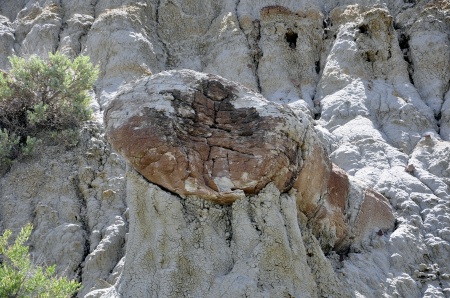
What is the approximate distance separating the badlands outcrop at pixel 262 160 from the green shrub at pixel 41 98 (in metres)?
0.46

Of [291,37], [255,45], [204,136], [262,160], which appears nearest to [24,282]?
[204,136]

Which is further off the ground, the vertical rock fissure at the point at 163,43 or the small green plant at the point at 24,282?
the vertical rock fissure at the point at 163,43

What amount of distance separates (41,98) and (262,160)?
510cm

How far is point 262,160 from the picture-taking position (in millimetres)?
7656

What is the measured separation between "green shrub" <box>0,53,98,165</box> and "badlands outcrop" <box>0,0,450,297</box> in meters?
0.46

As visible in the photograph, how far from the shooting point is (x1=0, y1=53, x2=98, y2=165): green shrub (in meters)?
10.9

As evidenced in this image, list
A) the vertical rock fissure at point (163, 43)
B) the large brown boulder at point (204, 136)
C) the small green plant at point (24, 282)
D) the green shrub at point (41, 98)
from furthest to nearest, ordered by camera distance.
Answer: the vertical rock fissure at point (163, 43) → the green shrub at point (41, 98) → the large brown boulder at point (204, 136) → the small green plant at point (24, 282)

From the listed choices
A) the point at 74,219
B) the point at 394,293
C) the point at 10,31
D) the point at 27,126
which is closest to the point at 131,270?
the point at 74,219

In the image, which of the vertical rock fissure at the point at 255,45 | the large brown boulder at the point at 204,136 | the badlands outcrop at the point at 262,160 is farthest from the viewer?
the vertical rock fissure at the point at 255,45

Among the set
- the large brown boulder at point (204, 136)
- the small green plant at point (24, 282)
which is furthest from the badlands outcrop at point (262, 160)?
the small green plant at point (24, 282)

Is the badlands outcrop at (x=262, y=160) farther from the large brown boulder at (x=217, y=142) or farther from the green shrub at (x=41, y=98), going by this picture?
the green shrub at (x=41, y=98)

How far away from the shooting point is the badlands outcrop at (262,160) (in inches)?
288

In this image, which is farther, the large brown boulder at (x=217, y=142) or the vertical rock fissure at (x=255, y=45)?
the vertical rock fissure at (x=255, y=45)

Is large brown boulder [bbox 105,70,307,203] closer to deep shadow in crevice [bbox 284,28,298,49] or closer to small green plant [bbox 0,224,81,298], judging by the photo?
small green plant [bbox 0,224,81,298]
